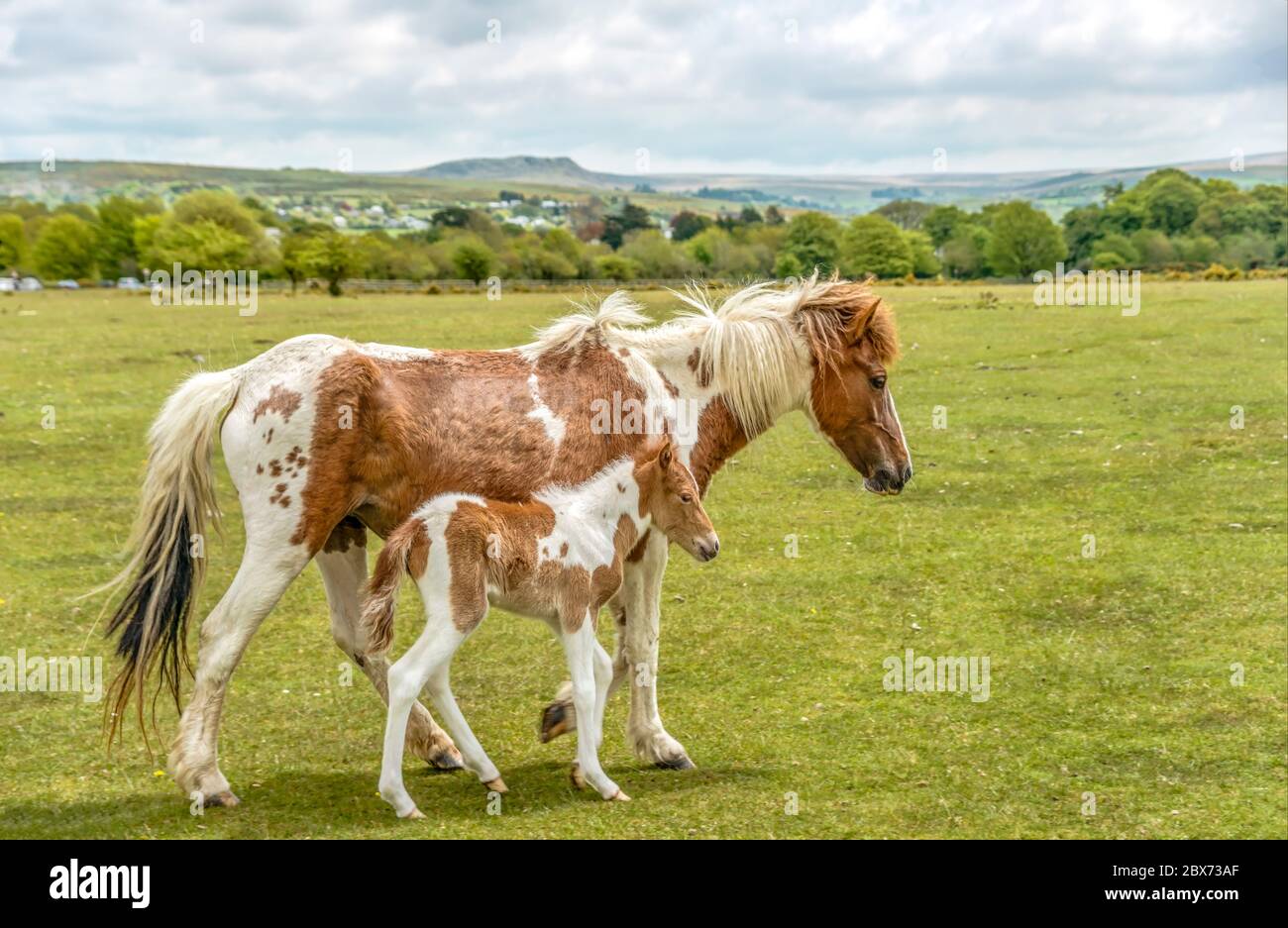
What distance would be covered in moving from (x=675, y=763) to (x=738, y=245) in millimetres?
78622

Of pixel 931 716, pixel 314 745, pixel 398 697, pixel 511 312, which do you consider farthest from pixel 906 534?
pixel 511 312

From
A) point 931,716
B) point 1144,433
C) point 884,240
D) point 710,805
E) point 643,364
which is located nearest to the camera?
point 710,805

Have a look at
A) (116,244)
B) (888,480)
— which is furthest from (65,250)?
(888,480)

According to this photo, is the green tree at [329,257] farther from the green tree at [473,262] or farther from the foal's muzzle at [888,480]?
the foal's muzzle at [888,480]

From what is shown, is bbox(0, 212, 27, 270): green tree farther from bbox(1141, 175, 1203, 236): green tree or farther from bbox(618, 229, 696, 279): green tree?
bbox(1141, 175, 1203, 236): green tree

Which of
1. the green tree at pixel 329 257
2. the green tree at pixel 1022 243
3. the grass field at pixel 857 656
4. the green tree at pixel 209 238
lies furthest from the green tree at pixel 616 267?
the grass field at pixel 857 656

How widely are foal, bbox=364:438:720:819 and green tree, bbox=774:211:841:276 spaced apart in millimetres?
58569

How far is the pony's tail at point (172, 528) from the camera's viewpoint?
7172 mm

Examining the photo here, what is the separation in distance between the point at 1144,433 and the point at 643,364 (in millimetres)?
12422

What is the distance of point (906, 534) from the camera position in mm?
13438

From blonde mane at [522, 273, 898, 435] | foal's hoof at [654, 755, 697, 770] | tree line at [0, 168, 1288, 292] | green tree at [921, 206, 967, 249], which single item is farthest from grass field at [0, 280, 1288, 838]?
green tree at [921, 206, 967, 249]

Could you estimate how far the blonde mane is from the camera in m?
7.94

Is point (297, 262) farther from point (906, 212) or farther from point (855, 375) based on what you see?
point (906, 212)

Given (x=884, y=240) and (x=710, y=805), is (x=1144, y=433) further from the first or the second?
(x=884, y=240)
